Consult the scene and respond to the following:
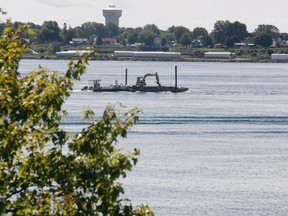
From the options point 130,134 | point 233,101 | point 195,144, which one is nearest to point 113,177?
point 195,144

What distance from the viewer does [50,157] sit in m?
19.1

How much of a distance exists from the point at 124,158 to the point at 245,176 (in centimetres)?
4242

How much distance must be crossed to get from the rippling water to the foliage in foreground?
95.1 ft

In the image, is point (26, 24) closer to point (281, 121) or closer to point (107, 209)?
point (107, 209)

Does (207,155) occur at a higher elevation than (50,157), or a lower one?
lower

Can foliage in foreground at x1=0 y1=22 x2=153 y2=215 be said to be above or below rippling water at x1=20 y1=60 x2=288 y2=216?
above

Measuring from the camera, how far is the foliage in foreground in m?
18.7

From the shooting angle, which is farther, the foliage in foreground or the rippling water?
the rippling water

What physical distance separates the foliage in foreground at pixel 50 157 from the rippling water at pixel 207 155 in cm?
2900

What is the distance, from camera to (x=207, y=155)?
71.0 m

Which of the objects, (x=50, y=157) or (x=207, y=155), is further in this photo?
(x=207, y=155)

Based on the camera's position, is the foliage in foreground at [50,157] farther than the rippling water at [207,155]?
No

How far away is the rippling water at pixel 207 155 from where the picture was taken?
170 ft

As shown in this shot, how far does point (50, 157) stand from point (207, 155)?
5229cm
